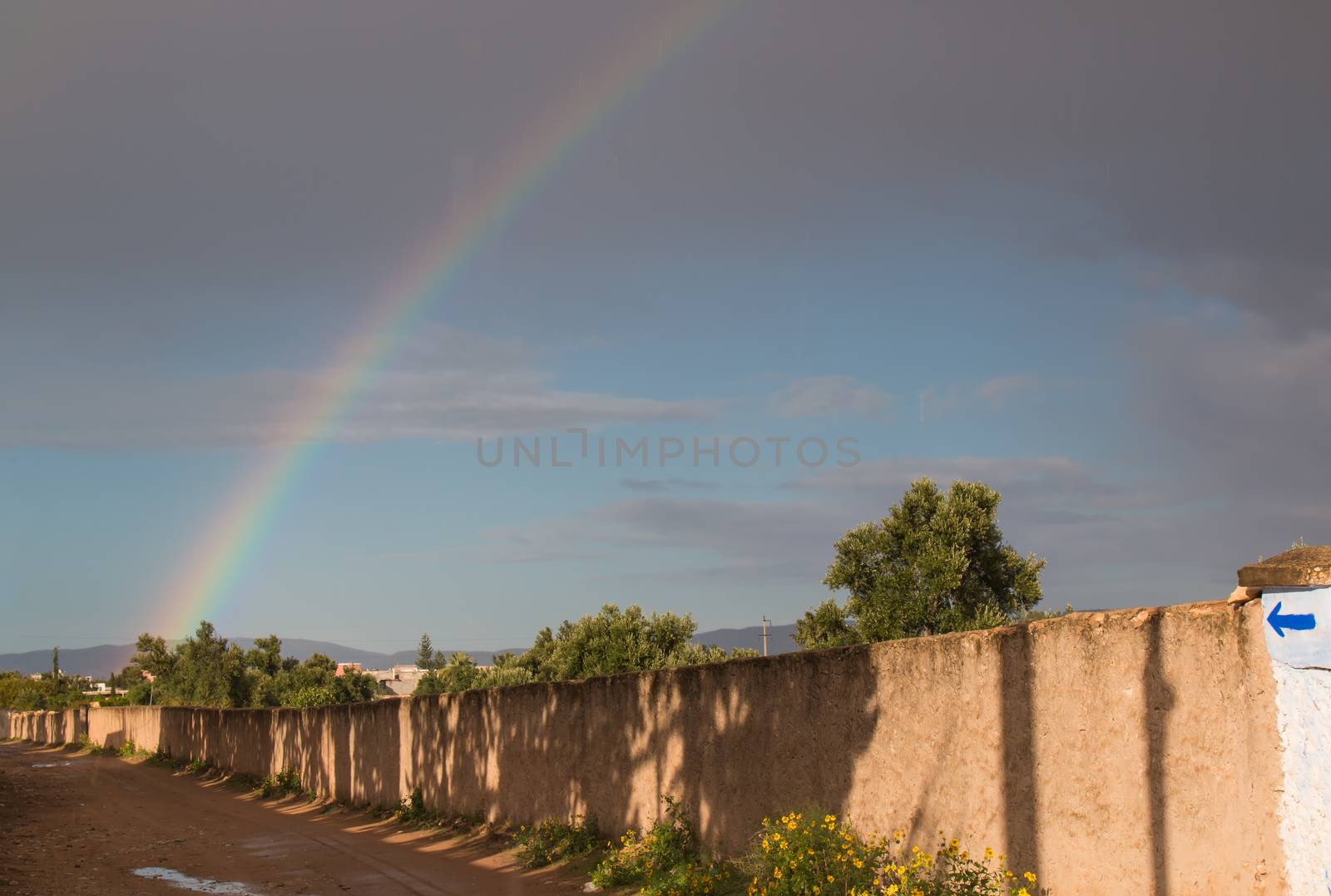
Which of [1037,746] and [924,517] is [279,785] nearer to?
[924,517]

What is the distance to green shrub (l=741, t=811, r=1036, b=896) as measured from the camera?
7.70 metres

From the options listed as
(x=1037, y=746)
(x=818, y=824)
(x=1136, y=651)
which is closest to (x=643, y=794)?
(x=818, y=824)

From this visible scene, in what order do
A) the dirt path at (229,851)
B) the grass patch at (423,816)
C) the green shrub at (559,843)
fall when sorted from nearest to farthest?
the dirt path at (229,851) → the green shrub at (559,843) → the grass patch at (423,816)

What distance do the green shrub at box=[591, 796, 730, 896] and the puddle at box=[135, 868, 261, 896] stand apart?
155 inches

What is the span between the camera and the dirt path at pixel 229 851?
12758 millimetres

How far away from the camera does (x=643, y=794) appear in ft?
41.0

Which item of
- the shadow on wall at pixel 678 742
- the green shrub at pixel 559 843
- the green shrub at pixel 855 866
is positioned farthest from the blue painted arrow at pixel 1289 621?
the green shrub at pixel 559 843

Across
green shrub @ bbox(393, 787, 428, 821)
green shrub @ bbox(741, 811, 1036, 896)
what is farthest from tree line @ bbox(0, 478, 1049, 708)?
green shrub @ bbox(741, 811, 1036, 896)

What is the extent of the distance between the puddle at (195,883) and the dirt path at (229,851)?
3 cm

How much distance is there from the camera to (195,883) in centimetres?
1320

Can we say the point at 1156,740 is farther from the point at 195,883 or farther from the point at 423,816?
the point at 423,816

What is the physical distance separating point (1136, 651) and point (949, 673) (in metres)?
1.76

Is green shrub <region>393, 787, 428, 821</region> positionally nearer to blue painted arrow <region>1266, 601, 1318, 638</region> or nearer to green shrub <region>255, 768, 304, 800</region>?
green shrub <region>255, 768, 304, 800</region>

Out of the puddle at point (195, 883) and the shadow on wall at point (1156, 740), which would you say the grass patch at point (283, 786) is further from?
the shadow on wall at point (1156, 740)
